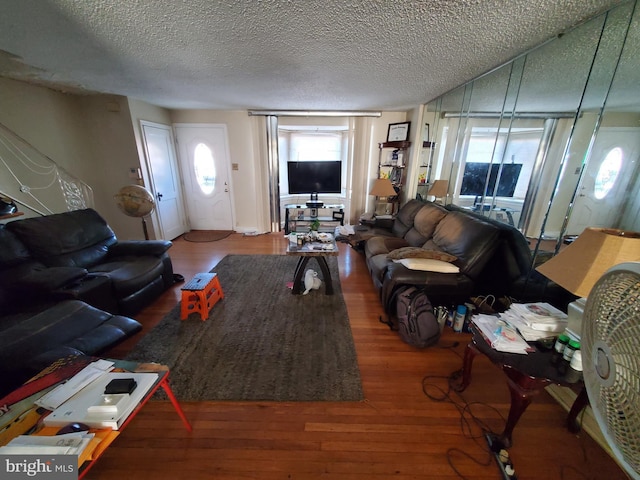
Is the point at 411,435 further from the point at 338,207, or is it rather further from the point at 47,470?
the point at 338,207

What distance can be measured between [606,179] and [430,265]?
1301 mm

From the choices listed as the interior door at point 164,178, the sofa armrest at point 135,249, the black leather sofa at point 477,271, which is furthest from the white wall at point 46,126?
the black leather sofa at point 477,271

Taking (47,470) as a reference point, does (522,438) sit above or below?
below

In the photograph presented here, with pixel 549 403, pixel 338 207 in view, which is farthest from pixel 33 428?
pixel 338 207

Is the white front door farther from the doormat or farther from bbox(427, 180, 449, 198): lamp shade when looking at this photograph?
bbox(427, 180, 449, 198): lamp shade

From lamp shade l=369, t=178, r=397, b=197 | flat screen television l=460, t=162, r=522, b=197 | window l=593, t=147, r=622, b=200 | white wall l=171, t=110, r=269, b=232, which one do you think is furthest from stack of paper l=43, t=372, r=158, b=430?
white wall l=171, t=110, r=269, b=232

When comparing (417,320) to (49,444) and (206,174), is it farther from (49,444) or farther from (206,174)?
(206,174)

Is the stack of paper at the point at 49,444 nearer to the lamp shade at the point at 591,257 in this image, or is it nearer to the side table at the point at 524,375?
the side table at the point at 524,375

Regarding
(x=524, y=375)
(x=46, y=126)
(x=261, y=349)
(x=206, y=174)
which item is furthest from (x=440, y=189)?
(x=46, y=126)

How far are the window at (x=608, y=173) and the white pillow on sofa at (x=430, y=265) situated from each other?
1.08 metres

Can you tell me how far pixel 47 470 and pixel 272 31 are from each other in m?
2.41

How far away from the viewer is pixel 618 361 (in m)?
0.55

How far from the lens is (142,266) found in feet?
7.75

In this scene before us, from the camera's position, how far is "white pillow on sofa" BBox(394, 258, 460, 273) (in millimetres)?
2057
